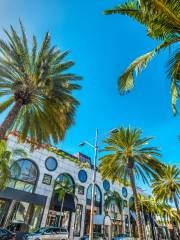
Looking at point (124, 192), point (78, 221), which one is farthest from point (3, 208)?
point (124, 192)

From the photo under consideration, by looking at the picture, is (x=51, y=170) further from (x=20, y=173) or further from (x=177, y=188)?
(x=177, y=188)

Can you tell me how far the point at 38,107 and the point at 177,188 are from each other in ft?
89.0

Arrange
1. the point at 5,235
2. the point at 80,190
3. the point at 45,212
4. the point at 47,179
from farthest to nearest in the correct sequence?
the point at 80,190, the point at 47,179, the point at 45,212, the point at 5,235

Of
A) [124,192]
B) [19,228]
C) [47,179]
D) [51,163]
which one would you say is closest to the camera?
[19,228]

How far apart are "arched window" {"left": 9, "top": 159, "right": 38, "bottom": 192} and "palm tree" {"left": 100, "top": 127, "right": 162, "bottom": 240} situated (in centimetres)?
1291

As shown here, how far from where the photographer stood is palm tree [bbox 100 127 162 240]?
62.6 feet

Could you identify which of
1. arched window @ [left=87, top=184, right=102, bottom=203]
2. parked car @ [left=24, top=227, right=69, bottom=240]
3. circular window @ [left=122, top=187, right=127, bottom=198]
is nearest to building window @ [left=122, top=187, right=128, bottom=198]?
circular window @ [left=122, top=187, right=127, bottom=198]

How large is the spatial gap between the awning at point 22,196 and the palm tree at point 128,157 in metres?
12.1

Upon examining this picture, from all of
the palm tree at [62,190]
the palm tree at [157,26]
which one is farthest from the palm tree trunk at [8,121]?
the palm tree at [62,190]

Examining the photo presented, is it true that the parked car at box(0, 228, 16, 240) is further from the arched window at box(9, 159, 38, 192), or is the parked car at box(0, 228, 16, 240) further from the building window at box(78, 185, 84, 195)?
the building window at box(78, 185, 84, 195)

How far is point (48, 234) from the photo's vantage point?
1889 cm

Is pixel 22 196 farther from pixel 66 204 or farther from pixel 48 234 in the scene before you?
pixel 66 204

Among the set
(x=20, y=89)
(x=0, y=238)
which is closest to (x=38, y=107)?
(x=20, y=89)

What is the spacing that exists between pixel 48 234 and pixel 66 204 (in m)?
11.3
